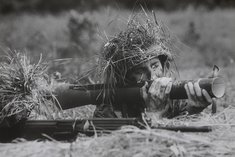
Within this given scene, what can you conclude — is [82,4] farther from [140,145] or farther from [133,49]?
[140,145]

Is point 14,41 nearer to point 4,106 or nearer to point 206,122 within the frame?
point 4,106

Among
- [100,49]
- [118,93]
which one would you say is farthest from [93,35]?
[118,93]

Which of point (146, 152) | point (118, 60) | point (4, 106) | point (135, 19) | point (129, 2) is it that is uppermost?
point (129, 2)

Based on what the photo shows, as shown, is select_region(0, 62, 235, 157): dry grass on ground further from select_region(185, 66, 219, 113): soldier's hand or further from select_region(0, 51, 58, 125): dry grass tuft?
select_region(0, 51, 58, 125): dry grass tuft

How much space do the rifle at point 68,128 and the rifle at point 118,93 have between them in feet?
1.68

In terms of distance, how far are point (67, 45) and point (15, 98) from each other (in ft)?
21.2

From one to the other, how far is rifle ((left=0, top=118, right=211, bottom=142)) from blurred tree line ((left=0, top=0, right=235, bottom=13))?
281 cm

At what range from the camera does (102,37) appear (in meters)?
4.38

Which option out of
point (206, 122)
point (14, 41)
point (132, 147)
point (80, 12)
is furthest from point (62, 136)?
point (14, 41)

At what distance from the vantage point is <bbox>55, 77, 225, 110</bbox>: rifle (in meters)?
3.63

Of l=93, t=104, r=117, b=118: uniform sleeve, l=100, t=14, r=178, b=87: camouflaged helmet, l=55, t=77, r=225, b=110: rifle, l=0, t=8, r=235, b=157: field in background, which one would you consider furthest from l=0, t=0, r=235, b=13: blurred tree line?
l=93, t=104, r=117, b=118: uniform sleeve

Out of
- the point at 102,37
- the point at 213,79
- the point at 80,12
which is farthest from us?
the point at 80,12

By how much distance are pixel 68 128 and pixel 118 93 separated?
0.60m

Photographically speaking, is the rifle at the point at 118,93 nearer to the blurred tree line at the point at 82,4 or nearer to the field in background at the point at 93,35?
the blurred tree line at the point at 82,4
